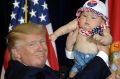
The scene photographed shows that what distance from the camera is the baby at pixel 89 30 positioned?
212 cm

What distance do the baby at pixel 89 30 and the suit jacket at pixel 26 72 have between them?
19.8 inches

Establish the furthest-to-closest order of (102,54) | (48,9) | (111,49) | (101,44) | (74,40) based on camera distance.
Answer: (48,9), (111,49), (74,40), (101,44), (102,54)

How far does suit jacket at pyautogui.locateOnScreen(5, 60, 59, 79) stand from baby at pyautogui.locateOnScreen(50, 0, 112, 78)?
502 mm

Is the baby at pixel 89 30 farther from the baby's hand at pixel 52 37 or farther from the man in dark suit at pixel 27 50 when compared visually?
the man in dark suit at pixel 27 50

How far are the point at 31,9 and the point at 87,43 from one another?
2.10ft

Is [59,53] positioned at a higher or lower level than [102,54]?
lower

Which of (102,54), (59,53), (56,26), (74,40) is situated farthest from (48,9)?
(102,54)

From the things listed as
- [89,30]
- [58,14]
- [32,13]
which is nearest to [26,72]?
[89,30]

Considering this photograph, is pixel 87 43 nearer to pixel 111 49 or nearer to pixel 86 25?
pixel 86 25

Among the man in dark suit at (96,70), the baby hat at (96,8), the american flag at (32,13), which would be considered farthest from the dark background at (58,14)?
the man in dark suit at (96,70)

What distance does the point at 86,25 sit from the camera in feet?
7.06

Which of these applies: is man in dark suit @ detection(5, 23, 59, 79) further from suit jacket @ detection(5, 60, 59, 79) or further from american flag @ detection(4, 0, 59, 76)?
american flag @ detection(4, 0, 59, 76)

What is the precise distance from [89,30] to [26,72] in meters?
0.68

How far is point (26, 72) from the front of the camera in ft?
5.26
